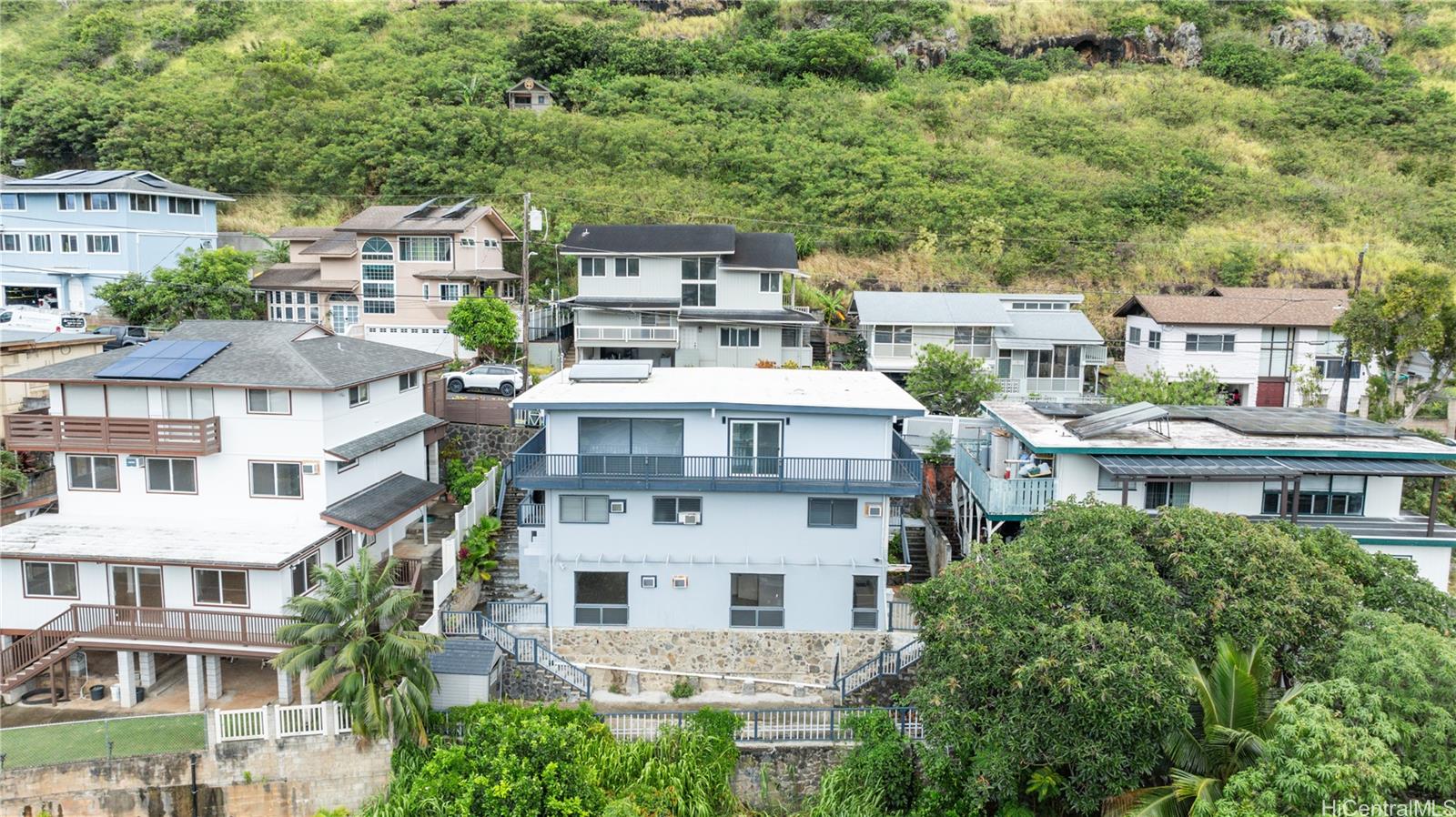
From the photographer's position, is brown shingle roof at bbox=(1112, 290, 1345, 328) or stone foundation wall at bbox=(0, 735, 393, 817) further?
brown shingle roof at bbox=(1112, 290, 1345, 328)

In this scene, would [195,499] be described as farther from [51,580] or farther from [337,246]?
[337,246]

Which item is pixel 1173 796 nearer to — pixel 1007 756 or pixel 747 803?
pixel 1007 756

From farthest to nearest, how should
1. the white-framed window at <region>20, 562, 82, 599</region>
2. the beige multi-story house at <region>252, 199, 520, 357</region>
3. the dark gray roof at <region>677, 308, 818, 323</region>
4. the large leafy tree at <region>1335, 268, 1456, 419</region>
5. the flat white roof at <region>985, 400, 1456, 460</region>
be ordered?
the beige multi-story house at <region>252, 199, 520, 357</region>, the dark gray roof at <region>677, 308, 818, 323</region>, the large leafy tree at <region>1335, 268, 1456, 419</region>, the flat white roof at <region>985, 400, 1456, 460</region>, the white-framed window at <region>20, 562, 82, 599</region>

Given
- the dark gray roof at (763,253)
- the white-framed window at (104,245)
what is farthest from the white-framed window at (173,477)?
the white-framed window at (104,245)

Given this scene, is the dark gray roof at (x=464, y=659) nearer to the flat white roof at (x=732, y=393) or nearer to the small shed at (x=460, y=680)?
the small shed at (x=460, y=680)

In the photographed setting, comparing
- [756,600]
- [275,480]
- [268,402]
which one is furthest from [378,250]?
[756,600]

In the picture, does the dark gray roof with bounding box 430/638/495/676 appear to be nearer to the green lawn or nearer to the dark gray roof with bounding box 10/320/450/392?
the green lawn

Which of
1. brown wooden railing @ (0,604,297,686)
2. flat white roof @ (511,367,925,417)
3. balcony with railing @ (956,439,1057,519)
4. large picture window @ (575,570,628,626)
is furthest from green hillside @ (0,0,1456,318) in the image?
brown wooden railing @ (0,604,297,686)
